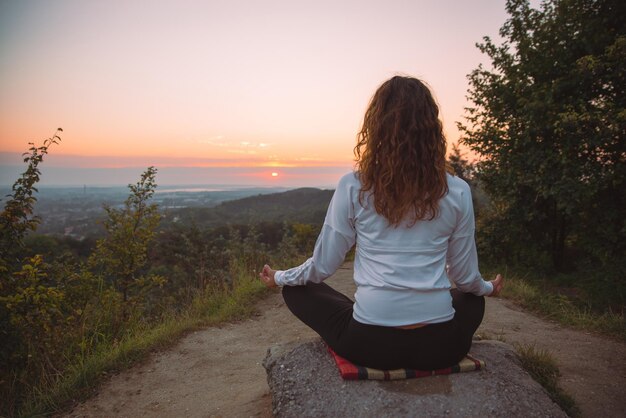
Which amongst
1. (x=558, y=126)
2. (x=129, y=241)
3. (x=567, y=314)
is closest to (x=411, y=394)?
(x=567, y=314)

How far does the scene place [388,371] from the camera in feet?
7.89

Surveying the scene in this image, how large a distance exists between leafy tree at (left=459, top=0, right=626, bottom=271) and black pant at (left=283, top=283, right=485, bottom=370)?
686cm

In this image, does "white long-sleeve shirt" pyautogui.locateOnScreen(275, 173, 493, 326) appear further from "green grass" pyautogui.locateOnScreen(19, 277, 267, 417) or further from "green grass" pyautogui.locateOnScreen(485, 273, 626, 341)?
"green grass" pyautogui.locateOnScreen(485, 273, 626, 341)

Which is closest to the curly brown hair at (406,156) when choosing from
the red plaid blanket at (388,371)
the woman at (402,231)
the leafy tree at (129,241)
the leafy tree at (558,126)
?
the woman at (402,231)

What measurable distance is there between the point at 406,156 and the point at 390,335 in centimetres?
102

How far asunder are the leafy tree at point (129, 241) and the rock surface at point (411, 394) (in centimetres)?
396

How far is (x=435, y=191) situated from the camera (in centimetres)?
216

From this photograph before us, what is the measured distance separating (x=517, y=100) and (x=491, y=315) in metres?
6.36

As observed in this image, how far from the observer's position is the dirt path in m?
3.38

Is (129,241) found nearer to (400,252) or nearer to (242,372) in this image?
(242,372)

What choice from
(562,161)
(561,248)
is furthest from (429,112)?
(561,248)

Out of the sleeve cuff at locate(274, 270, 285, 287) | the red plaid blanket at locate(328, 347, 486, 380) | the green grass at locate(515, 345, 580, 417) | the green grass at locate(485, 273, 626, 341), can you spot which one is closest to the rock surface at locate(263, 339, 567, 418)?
the red plaid blanket at locate(328, 347, 486, 380)

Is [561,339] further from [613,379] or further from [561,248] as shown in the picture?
[561,248]

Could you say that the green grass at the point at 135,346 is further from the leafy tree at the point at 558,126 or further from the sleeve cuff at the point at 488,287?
the leafy tree at the point at 558,126
